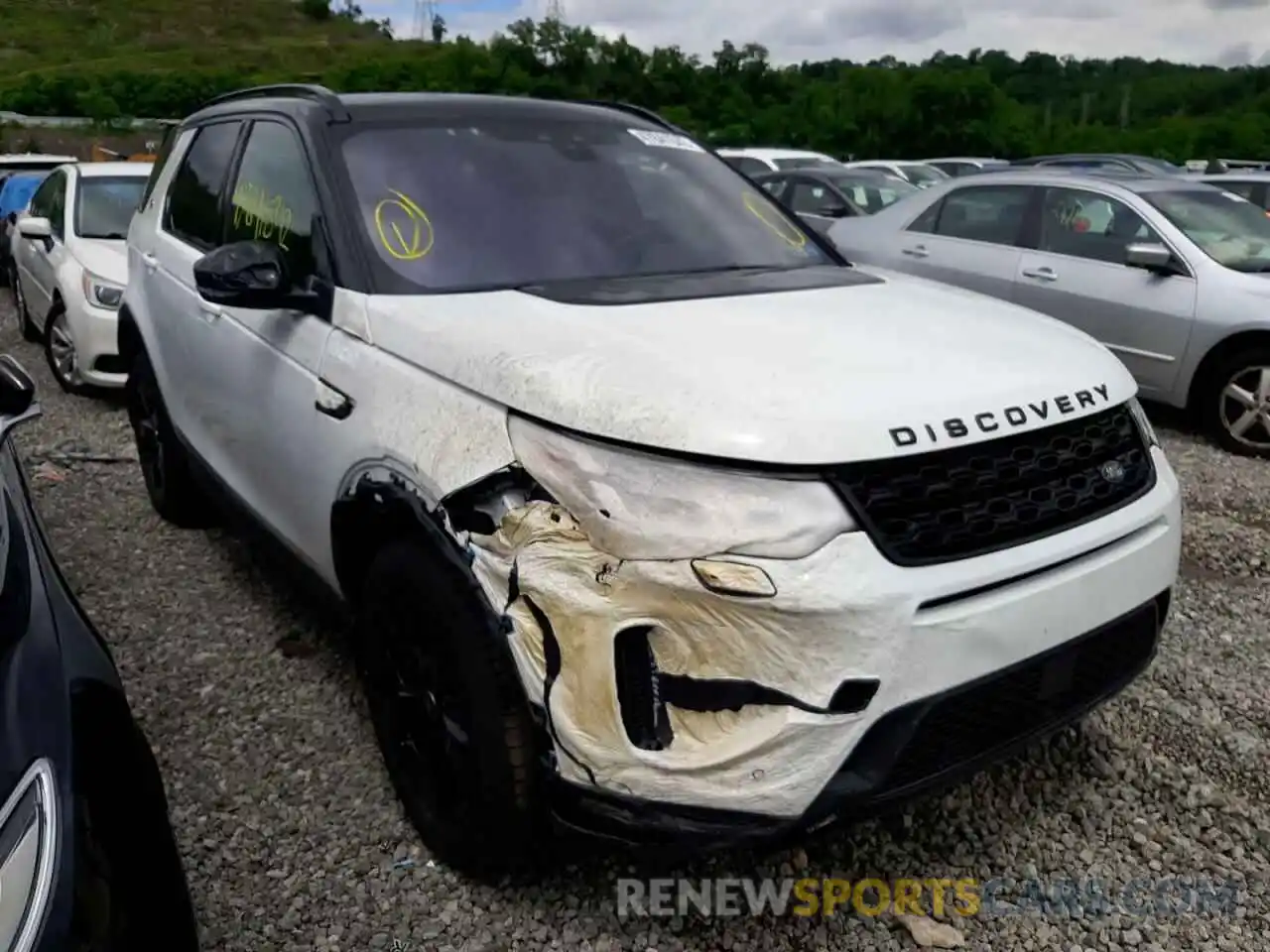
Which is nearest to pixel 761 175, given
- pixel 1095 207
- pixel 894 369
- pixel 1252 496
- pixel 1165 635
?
pixel 1095 207

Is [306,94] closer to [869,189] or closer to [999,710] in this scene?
[999,710]

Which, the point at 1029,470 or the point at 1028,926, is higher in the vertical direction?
→ the point at 1029,470

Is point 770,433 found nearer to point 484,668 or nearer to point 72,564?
point 484,668

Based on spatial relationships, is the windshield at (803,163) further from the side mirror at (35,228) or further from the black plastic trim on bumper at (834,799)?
the black plastic trim on bumper at (834,799)

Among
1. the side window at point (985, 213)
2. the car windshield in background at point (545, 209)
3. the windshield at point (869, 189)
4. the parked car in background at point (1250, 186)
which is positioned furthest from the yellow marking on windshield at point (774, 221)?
the windshield at point (869, 189)

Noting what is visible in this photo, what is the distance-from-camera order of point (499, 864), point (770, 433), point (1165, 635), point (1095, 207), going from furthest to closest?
point (1095, 207) < point (1165, 635) < point (499, 864) < point (770, 433)

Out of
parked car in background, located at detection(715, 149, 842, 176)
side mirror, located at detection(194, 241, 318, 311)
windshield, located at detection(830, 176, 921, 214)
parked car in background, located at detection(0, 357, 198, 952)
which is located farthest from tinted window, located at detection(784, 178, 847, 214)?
parked car in background, located at detection(0, 357, 198, 952)

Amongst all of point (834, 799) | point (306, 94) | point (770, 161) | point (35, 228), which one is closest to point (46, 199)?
point (35, 228)

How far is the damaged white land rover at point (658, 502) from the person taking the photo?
79.0 inches

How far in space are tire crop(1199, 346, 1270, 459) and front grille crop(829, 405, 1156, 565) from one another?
4351 millimetres

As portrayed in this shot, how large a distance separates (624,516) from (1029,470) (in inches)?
34.0

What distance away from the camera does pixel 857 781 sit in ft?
6.75

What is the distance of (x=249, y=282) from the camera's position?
2879 millimetres

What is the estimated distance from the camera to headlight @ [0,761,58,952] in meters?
1.40
